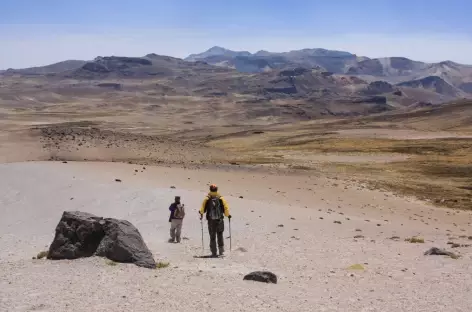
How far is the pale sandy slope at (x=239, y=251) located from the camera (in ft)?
31.4

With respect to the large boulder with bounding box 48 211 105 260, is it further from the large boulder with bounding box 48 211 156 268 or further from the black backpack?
the black backpack

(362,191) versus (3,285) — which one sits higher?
(3,285)

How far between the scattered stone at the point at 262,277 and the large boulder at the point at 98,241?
216cm

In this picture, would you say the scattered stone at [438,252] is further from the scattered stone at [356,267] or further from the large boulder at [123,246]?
the large boulder at [123,246]

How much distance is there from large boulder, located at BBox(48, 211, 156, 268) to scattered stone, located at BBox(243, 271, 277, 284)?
2.16 m

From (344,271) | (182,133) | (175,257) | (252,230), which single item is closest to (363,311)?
(344,271)

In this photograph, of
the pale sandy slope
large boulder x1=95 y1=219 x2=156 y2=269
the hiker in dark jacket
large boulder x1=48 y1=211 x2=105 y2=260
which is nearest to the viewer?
the pale sandy slope

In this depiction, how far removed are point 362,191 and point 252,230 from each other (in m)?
13.6

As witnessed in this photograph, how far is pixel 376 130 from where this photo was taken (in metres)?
87.7

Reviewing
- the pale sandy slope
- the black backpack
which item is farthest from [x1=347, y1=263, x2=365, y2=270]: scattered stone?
the black backpack

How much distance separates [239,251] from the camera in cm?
1466

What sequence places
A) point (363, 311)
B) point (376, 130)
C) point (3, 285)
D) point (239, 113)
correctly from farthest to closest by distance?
1. point (239, 113)
2. point (376, 130)
3. point (3, 285)
4. point (363, 311)

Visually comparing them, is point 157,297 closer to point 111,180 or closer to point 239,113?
point 111,180

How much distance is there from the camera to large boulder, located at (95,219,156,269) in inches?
462
